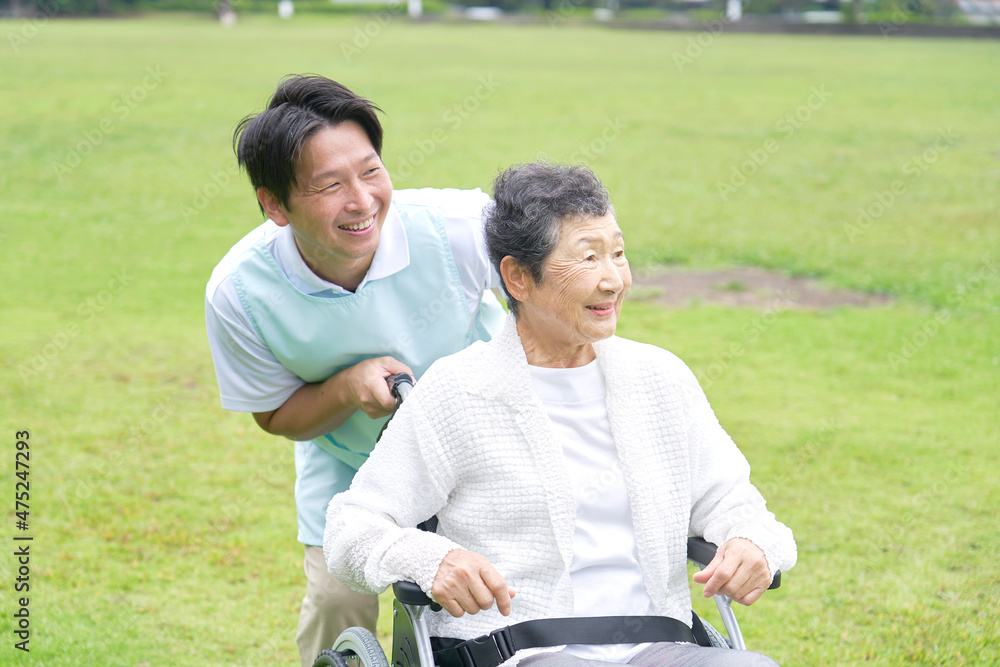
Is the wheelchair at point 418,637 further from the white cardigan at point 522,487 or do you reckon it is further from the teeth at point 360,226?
the teeth at point 360,226

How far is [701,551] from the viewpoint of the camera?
7.09 ft

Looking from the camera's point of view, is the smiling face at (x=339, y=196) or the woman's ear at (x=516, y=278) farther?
the smiling face at (x=339, y=196)

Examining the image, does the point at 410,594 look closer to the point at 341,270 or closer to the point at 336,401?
the point at 336,401

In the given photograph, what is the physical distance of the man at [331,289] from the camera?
2.36m

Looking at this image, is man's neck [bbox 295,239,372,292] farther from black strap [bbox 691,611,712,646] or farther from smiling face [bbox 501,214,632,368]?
black strap [bbox 691,611,712,646]

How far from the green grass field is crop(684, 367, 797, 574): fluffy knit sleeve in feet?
5.01

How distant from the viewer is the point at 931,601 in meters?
3.70

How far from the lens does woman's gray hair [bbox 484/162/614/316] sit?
2.11m

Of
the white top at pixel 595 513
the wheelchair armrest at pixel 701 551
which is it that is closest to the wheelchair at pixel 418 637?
the wheelchair armrest at pixel 701 551

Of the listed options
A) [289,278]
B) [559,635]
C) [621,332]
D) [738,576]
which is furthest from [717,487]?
[621,332]

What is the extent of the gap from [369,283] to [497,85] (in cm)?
1883

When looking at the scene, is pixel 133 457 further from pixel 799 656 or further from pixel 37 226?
pixel 37 226

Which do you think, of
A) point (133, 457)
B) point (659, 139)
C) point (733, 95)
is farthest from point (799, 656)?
point (733, 95)

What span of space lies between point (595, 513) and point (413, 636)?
0.47 m
